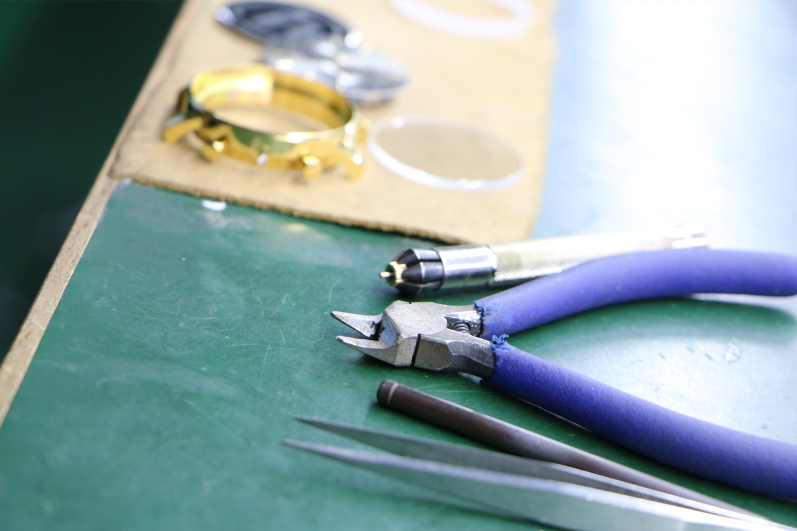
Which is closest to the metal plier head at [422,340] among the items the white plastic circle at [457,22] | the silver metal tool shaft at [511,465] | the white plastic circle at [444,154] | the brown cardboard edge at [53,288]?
the silver metal tool shaft at [511,465]

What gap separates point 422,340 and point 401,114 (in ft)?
2.13

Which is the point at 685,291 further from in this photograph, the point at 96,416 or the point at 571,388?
the point at 96,416

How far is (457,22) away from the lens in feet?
5.20

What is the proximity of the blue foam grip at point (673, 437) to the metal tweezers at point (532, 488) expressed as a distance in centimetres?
5

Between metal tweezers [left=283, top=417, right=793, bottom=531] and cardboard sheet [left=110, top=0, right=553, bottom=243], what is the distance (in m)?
0.42

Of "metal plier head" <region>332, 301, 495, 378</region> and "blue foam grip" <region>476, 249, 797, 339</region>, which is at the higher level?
"blue foam grip" <region>476, 249, 797, 339</region>

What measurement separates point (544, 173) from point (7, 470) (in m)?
0.84

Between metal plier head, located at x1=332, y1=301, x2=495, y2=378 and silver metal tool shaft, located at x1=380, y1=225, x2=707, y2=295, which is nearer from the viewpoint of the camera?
metal plier head, located at x1=332, y1=301, x2=495, y2=378

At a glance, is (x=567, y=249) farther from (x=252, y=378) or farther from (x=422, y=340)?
(x=252, y=378)

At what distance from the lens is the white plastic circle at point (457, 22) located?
1577 mm

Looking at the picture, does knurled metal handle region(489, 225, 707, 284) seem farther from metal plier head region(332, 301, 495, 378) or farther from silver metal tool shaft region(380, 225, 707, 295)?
metal plier head region(332, 301, 495, 378)

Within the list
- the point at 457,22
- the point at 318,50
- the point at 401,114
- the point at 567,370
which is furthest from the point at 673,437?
the point at 457,22

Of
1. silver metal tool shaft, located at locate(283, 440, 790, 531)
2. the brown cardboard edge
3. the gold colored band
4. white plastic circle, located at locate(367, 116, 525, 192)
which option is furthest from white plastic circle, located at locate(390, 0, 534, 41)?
silver metal tool shaft, located at locate(283, 440, 790, 531)

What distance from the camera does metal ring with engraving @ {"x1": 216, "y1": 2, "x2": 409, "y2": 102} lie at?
47.7 inches
